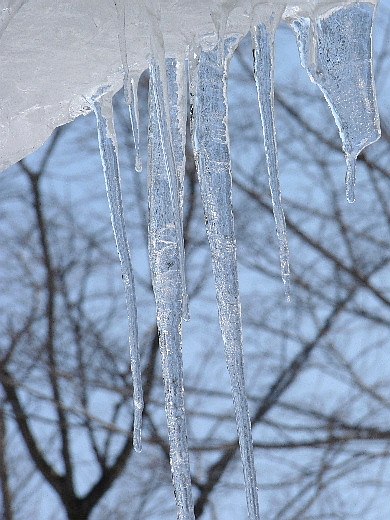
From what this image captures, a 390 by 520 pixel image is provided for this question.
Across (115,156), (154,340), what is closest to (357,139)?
(115,156)

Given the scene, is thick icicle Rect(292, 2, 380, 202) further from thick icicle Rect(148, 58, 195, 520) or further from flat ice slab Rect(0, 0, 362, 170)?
thick icicle Rect(148, 58, 195, 520)

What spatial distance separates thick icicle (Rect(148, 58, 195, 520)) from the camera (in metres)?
0.74

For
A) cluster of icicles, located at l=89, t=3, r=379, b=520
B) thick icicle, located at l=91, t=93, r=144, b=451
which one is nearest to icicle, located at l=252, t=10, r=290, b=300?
cluster of icicles, located at l=89, t=3, r=379, b=520

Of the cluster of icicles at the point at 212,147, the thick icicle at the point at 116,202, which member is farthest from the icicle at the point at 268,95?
the thick icicle at the point at 116,202

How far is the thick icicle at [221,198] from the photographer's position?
0.65m

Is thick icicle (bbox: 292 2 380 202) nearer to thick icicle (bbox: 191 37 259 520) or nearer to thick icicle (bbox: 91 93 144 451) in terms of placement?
thick icicle (bbox: 191 37 259 520)

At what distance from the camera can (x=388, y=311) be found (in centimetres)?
343

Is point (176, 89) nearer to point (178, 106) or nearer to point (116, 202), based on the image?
point (178, 106)

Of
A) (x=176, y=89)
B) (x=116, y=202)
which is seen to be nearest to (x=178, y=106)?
(x=176, y=89)

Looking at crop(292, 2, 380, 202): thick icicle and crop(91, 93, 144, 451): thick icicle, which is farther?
crop(91, 93, 144, 451): thick icicle

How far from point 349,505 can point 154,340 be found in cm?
99

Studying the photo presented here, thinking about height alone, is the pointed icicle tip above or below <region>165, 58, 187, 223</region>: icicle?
below

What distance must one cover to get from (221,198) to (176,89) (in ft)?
0.34

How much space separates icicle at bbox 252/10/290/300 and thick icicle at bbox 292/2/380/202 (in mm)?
25
